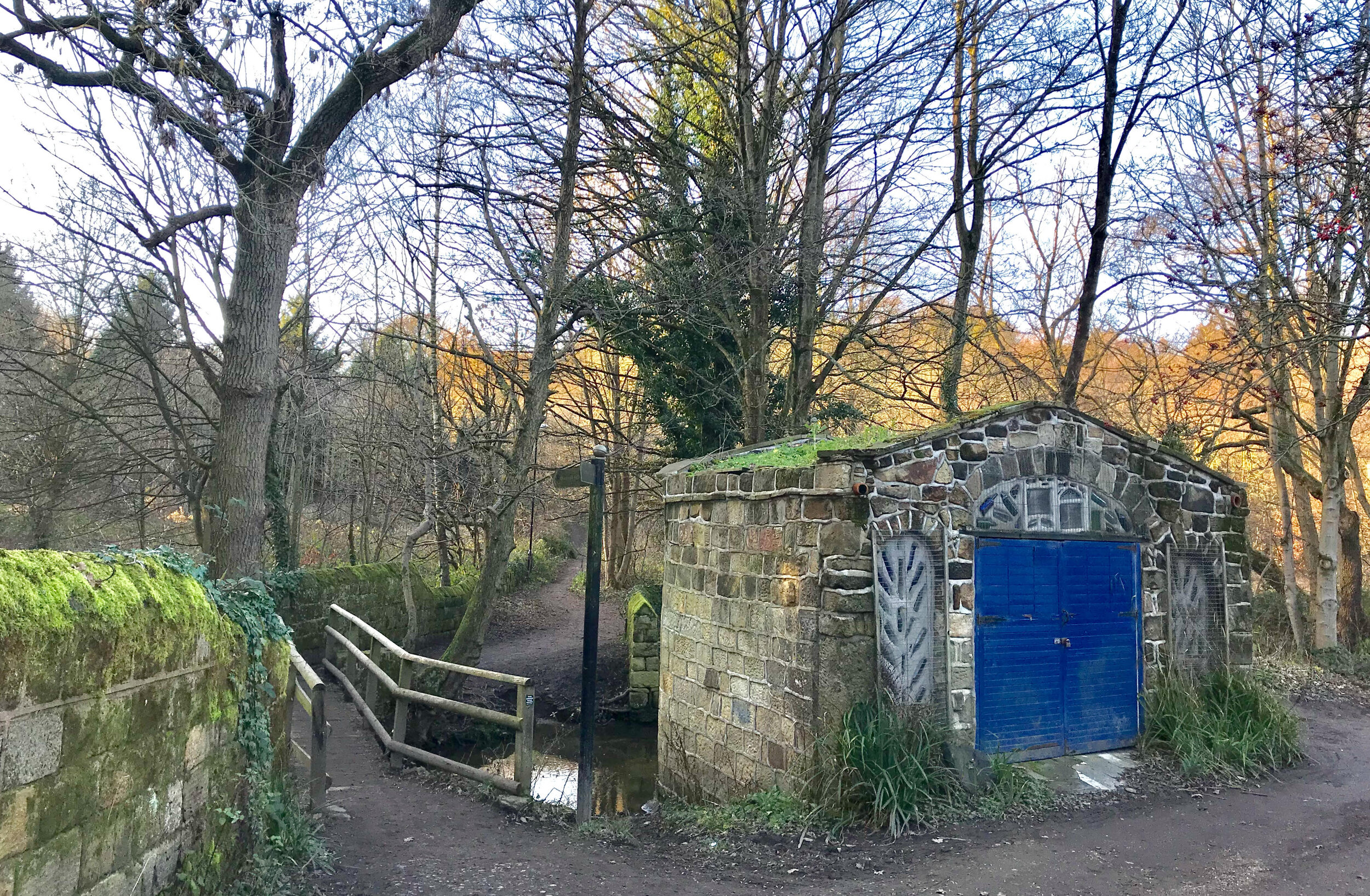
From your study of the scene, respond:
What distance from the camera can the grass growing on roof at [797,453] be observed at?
696 centimetres

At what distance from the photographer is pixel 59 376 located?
12352 mm

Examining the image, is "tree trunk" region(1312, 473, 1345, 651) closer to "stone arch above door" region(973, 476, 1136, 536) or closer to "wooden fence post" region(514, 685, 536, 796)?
"stone arch above door" region(973, 476, 1136, 536)

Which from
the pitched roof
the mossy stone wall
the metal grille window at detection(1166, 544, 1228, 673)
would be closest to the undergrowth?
the pitched roof

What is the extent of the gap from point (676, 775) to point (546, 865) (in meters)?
2.94

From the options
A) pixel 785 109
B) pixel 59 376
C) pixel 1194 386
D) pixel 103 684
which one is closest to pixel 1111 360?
pixel 1194 386

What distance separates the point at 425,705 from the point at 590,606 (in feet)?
9.71

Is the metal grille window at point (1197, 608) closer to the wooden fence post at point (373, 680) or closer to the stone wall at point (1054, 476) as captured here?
the stone wall at point (1054, 476)

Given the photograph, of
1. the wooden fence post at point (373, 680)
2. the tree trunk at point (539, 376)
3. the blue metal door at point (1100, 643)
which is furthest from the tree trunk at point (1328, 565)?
the wooden fence post at point (373, 680)

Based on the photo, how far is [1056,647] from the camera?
7234 mm

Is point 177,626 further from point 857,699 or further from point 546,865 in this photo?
point 857,699

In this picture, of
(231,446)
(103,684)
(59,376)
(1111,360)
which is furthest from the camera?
(1111,360)

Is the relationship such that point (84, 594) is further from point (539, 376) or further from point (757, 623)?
point (539, 376)

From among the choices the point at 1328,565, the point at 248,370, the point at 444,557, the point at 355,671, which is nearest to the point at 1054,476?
the point at 248,370

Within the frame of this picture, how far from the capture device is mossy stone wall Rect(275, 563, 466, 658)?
38.8ft
